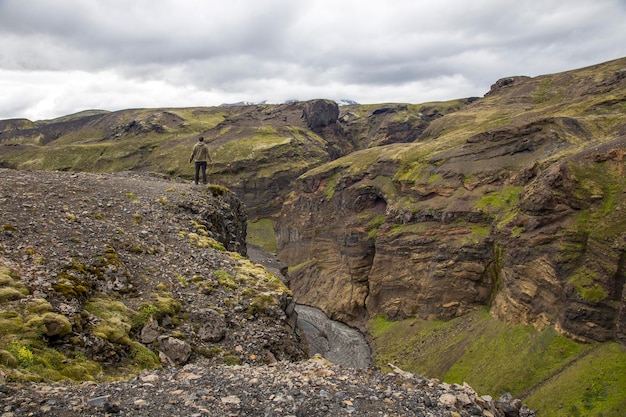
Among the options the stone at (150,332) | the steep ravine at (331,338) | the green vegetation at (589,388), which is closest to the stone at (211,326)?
the stone at (150,332)

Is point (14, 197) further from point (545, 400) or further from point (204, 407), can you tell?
point (545, 400)

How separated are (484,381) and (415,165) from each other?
55.9m

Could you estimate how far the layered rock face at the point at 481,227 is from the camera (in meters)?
57.7

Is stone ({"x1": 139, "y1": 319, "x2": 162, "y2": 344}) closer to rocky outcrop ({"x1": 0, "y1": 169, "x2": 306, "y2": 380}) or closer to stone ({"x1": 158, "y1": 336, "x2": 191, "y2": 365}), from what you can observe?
rocky outcrop ({"x1": 0, "y1": 169, "x2": 306, "y2": 380})

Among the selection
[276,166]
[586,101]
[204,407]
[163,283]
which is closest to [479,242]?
[586,101]

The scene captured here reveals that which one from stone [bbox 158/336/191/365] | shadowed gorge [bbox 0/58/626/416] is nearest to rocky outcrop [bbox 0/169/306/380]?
stone [bbox 158/336/191/365]

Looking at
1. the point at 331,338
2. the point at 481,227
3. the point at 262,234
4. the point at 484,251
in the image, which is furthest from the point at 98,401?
the point at 262,234

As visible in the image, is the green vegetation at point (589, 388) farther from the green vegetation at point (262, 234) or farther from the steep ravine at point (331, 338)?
the green vegetation at point (262, 234)

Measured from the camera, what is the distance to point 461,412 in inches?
422

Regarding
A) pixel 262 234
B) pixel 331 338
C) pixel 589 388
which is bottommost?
pixel 331 338

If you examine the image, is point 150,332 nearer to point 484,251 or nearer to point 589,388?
point 589,388

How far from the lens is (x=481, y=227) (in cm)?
7612

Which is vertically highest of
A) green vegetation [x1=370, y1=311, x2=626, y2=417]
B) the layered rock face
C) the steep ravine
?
the layered rock face

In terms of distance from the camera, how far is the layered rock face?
57719 mm
